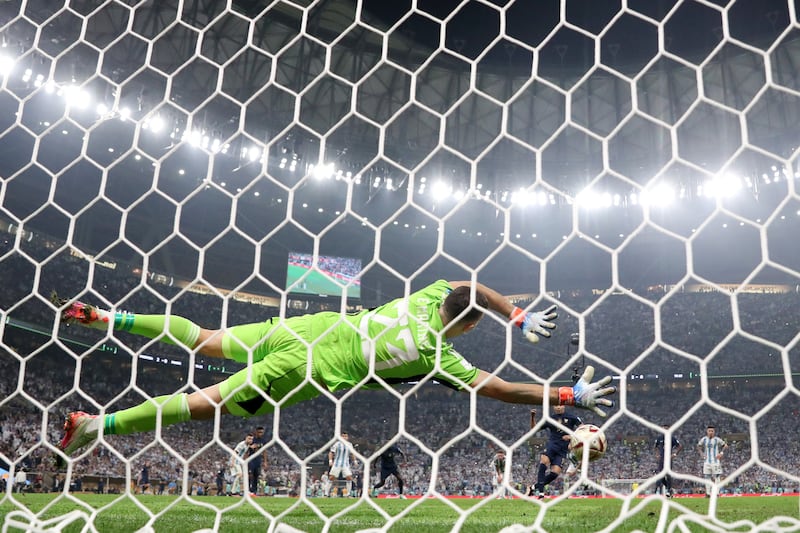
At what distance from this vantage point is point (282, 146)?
22328mm

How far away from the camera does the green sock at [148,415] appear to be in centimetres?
285

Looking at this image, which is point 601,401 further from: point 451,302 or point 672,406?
point 672,406

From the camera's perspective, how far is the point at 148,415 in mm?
2863

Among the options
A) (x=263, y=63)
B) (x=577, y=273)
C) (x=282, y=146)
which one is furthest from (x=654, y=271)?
(x=263, y=63)

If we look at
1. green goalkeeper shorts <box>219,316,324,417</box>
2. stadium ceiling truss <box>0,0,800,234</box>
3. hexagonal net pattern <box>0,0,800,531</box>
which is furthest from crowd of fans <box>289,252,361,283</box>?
green goalkeeper shorts <box>219,316,324,417</box>

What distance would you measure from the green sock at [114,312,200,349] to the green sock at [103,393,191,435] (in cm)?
35

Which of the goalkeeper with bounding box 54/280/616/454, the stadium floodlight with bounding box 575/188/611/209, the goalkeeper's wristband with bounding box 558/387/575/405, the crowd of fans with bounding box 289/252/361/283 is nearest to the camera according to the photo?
the goalkeeper with bounding box 54/280/616/454

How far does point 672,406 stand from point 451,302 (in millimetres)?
23529

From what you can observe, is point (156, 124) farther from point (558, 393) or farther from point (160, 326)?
point (558, 393)

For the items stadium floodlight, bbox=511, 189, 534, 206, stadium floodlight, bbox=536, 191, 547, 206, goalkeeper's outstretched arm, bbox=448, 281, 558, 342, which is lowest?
stadium floodlight, bbox=536, 191, 547, 206

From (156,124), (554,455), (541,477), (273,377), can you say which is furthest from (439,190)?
(273,377)

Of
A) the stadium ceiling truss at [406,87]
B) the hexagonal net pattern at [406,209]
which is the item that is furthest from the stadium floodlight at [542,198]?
the stadium ceiling truss at [406,87]

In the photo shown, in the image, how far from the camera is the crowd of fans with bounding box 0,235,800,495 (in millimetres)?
19234

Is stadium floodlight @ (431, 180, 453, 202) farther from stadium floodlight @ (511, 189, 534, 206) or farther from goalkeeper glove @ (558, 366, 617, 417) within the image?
goalkeeper glove @ (558, 366, 617, 417)
